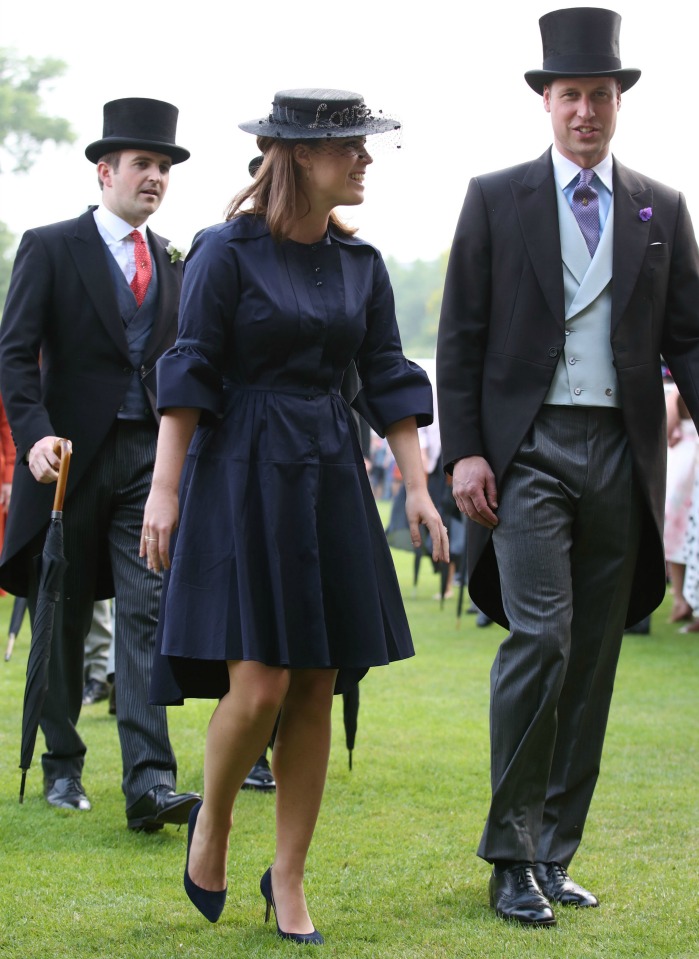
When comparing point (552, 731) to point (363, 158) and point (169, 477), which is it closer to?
point (169, 477)

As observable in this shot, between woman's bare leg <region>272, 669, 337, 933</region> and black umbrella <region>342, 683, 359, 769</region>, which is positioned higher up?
woman's bare leg <region>272, 669, 337, 933</region>

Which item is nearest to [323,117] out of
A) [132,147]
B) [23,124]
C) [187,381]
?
[187,381]

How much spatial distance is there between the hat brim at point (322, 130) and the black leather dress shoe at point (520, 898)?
206 cm

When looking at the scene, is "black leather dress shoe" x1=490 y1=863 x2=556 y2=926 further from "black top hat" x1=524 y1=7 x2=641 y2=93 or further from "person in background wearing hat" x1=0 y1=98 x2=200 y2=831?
"black top hat" x1=524 y1=7 x2=641 y2=93

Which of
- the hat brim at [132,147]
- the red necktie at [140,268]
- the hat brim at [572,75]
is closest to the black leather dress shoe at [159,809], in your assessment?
the red necktie at [140,268]

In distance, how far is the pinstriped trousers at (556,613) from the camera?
4.25 m

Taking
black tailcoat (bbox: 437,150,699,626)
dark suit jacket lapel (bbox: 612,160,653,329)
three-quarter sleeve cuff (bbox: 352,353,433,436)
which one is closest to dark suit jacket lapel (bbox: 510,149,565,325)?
black tailcoat (bbox: 437,150,699,626)

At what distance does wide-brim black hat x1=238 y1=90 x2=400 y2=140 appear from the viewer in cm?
390

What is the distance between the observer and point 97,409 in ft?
18.2

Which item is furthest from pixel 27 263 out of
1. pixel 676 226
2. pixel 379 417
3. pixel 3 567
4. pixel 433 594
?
pixel 433 594

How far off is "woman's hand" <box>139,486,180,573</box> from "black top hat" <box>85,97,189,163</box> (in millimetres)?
2347

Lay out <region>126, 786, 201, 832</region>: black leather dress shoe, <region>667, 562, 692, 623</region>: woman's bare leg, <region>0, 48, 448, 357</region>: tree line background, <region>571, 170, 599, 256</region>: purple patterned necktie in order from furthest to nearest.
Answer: <region>0, 48, 448, 357</region>: tree line background, <region>667, 562, 692, 623</region>: woman's bare leg, <region>126, 786, 201, 832</region>: black leather dress shoe, <region>571, 170, 599, 256</region>: purple patterned necktie

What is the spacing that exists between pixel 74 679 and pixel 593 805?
204cm

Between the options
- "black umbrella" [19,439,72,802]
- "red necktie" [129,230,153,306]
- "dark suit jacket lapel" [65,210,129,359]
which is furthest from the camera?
"red necktie" [129,230,153,306]
